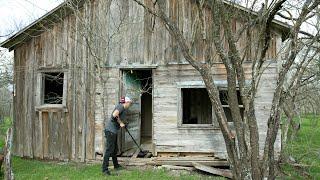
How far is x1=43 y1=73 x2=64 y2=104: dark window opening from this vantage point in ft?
43.7

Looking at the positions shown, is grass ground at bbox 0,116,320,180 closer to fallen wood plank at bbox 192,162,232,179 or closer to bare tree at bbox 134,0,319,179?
fallen wood plank at bbox 192,162,232,179

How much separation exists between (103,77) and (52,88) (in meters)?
4.06

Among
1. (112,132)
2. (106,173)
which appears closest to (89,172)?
(106,173)

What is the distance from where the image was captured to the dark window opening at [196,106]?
1576 cm

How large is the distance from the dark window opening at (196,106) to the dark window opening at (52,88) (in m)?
4.90

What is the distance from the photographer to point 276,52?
37.4ft

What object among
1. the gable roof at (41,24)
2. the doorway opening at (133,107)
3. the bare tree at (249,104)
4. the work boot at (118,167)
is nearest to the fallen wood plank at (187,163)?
the work boot at (118,167)

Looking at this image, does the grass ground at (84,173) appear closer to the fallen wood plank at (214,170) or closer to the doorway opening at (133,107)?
the fallen wood plank at (214,170)

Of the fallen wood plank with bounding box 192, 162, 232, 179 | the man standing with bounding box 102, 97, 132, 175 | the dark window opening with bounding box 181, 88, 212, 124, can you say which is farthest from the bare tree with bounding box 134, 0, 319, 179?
the dark window opening with bounding box 181, 88, 212, 124

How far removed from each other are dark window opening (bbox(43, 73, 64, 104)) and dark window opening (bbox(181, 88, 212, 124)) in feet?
16.1

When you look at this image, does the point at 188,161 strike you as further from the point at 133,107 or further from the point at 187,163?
the point at 133,107

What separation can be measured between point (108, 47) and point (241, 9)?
4218mm

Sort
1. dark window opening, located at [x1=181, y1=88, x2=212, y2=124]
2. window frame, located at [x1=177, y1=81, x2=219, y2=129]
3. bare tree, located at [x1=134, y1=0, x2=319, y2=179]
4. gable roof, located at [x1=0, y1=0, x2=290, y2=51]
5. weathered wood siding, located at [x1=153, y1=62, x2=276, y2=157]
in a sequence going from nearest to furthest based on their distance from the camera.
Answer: bare tree, located at [x1=134, y1=0, x2=319, y2=179]
weathered wood siding, located at [x1=153, y1=62, x2=276, y2=157]
window frame, located at [x1=177, y1=81, x2=219, y2=129]
gable roof, located at [x1=0, y1=0, x2=290, y2=51]
dark window opening, located at [x1=181, y1=88, x2=212, y2=124]

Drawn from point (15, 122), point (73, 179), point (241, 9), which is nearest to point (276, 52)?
point (241, 9)
